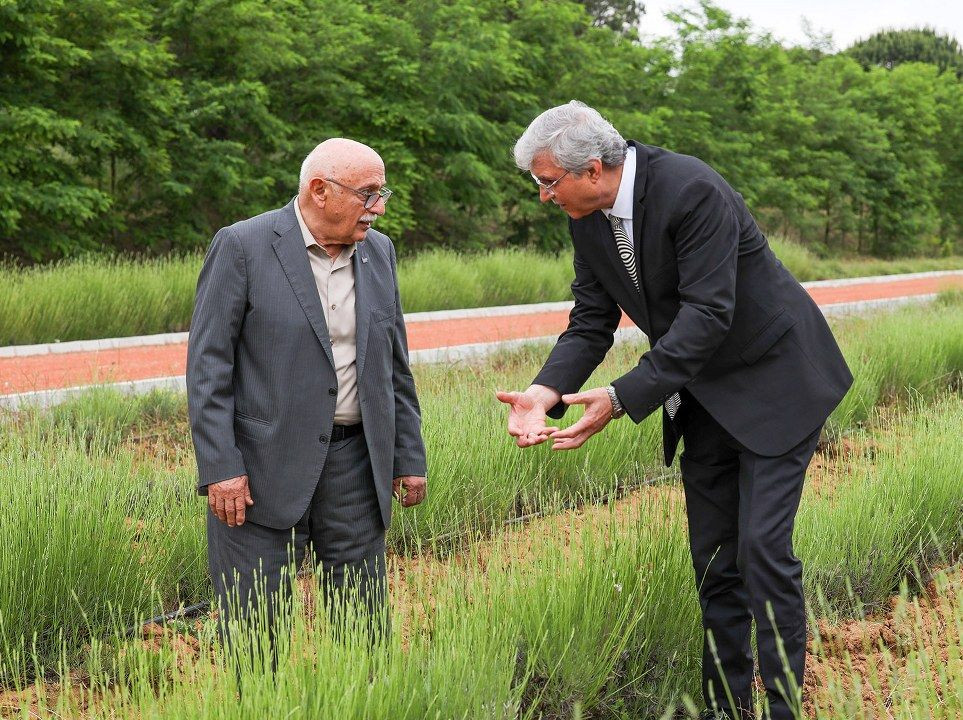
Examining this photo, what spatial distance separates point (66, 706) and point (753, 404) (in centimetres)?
212

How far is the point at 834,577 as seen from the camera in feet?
15.7

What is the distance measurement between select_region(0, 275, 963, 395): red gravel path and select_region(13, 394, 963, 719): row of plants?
5168 mm

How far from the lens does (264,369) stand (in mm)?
3430

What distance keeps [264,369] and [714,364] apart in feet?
4.72

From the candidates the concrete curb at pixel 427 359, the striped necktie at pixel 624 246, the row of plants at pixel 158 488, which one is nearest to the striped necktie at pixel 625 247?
the striped necktie at pixel 624 246

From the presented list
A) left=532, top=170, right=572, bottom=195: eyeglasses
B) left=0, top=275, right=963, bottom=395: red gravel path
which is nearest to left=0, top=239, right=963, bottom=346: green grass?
left=0, top=275, right=963, bottom=395: red gravel path

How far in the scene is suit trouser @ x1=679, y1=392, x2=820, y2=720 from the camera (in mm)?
3258

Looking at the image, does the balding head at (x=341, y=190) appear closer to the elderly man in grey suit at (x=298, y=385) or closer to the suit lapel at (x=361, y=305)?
the elderly man in grey suit at (x=298, y=385)

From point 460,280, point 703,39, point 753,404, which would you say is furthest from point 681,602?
point 703,39

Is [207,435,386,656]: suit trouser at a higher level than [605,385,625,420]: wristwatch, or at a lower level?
lower

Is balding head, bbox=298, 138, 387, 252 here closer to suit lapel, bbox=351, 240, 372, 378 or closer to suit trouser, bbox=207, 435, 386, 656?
suit lapel, bbox=351, 240, 372, 378

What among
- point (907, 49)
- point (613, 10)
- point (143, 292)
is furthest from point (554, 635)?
point (907, 49)

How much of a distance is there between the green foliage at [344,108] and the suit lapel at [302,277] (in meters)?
11.5

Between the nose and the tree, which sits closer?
the nose
